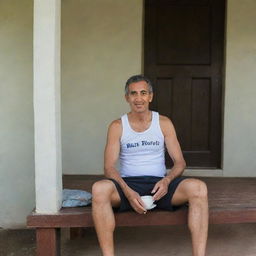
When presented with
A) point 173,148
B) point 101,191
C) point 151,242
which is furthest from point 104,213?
point 151,242

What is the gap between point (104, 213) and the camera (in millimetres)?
3023

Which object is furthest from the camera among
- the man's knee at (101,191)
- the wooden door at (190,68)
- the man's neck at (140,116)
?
the wooden door at (190,68)

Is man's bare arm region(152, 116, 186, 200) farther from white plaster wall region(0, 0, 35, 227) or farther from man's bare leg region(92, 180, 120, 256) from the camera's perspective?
white plaster wall region(0, 0, 35, 227)

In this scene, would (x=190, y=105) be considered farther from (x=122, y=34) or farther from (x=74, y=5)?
(x=74, y=5)

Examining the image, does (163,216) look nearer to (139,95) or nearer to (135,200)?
(135,200)

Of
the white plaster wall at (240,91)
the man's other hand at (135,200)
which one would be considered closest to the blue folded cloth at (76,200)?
the man's other hand at (135,200)

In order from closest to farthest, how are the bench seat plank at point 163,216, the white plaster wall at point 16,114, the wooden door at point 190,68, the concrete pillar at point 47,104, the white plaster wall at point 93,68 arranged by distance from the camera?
the concrete pillar at point 47,104
the bench seat plank at point 163,216
the white plaster wall at point 16,114
the white plaster wall at point 93,68
the wooden door at point 190,68

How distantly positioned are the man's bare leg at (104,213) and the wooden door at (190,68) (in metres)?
2.11

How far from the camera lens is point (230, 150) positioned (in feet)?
16.0

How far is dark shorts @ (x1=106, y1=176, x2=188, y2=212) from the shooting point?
3169 mm

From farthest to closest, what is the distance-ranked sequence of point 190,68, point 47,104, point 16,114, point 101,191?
1. point 190,68
2. point 16,114
3. point 47,104
4. point 101,191

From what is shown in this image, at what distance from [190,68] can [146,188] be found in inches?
82.2

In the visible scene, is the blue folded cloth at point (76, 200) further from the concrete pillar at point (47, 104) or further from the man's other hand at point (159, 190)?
the man's other hand at point (159, 190)

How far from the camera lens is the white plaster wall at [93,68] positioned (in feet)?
15.5
